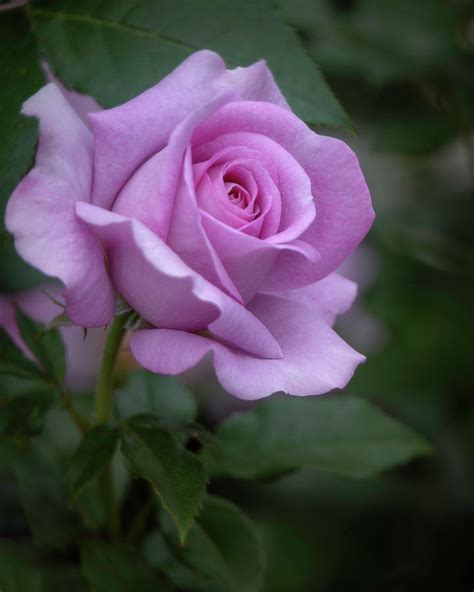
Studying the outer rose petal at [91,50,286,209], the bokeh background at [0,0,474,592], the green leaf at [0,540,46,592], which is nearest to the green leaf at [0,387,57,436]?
the green leaf at [0,540,46,592]

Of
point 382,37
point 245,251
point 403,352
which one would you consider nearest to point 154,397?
point 245,251

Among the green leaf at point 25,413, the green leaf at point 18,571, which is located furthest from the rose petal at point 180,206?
the green leaf at point 18,571

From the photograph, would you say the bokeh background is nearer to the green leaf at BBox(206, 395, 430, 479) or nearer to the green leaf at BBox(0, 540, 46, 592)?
the green leaf at BBox(206, 395, 430, 479)

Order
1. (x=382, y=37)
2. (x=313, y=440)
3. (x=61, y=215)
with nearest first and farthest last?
(x=61, y=215) < (x=313, y=440) < (x=382, y=37)

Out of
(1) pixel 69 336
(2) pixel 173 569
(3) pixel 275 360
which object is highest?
(3) pixel 275 360

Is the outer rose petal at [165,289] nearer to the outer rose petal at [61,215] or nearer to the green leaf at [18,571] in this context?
the outer rose petal at [61,215]

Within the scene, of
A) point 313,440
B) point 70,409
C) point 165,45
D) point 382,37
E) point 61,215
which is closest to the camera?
point 61,215

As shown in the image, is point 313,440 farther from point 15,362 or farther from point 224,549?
point 15,362
